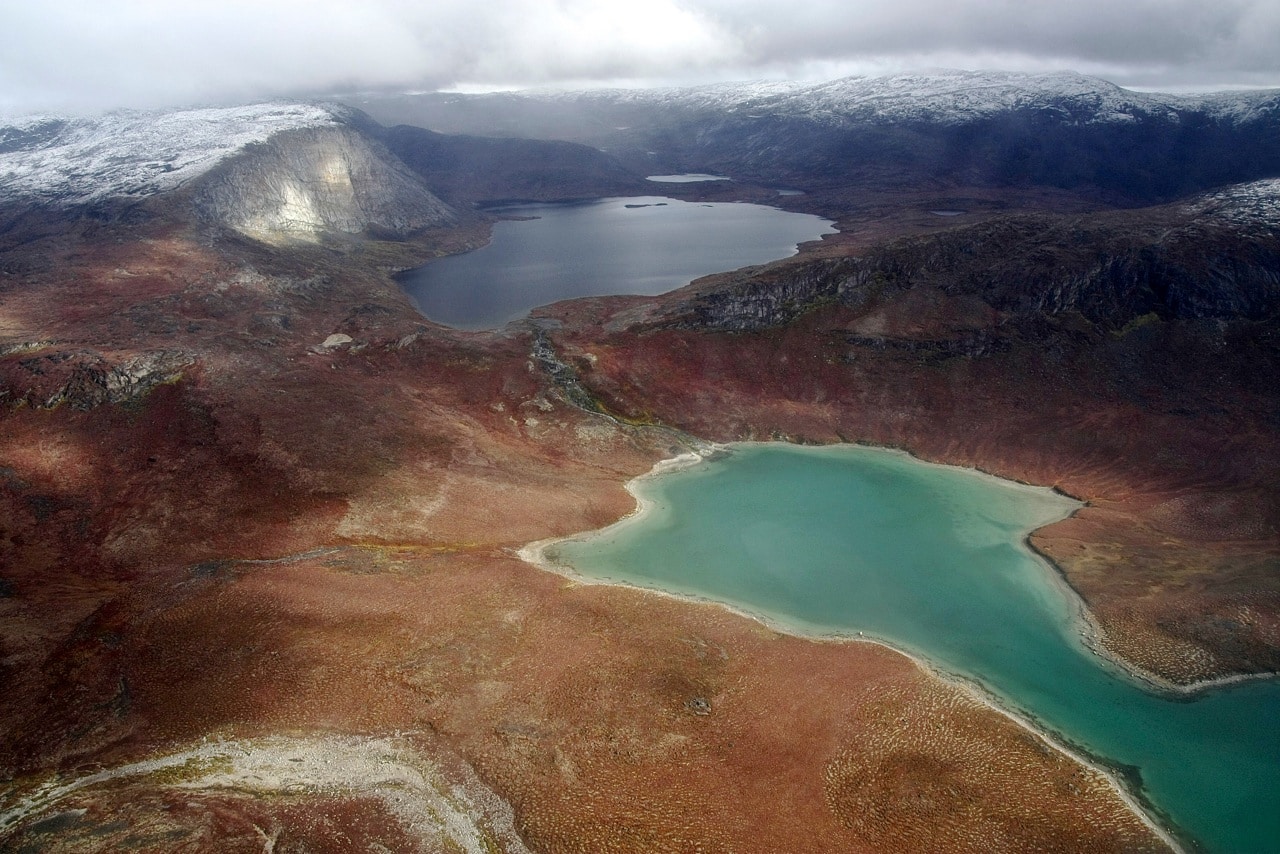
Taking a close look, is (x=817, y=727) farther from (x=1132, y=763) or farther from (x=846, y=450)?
(x=846, y=450)

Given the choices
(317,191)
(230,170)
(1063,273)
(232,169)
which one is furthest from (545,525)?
(317,191)

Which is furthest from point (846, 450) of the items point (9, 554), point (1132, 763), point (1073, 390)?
point (9, 554)

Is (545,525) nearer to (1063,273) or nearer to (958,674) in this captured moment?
(958,674)

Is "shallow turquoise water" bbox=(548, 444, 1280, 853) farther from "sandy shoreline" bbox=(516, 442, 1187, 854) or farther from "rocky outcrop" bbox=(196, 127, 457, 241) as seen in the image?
"rocky outcrop" bbox=(196, 127, 457, 241)

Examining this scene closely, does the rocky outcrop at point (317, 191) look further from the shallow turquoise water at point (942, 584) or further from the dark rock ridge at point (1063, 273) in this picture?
the shallow turquoise water at point (942, 584)

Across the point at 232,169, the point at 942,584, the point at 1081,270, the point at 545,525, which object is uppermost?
the point at 232,169

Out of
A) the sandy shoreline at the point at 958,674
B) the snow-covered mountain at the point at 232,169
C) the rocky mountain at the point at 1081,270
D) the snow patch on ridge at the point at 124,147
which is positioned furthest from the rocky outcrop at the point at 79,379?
the snow patch on ridge at the point at 124,147
